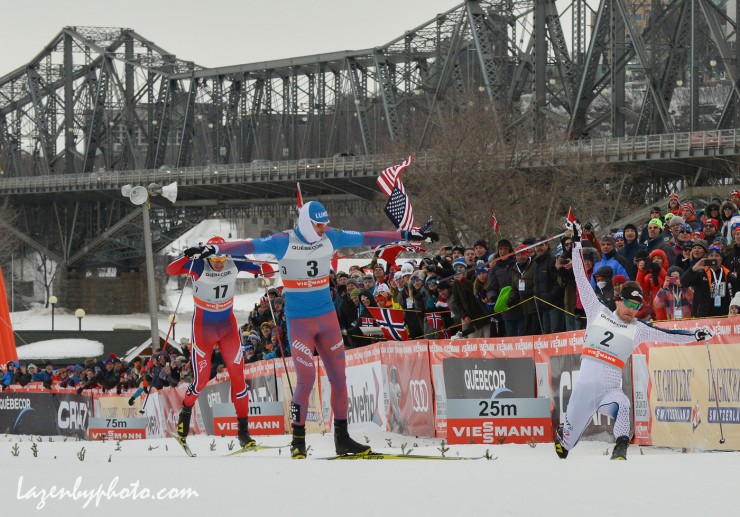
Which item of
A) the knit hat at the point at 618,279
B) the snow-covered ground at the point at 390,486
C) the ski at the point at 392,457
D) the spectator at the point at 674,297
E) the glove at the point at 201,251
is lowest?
Answer: the ski at the point at 392,457

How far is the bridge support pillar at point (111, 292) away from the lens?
336 feet

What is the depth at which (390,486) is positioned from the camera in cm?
867

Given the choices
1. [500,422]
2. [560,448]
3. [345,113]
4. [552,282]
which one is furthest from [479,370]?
[345,113]

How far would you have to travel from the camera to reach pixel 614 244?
15.5 meters

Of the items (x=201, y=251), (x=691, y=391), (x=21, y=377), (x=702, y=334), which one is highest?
(x=201, y=251)

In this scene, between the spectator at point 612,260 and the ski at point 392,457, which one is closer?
the ski at point 392,457

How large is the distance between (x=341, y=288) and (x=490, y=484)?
32.3 feet

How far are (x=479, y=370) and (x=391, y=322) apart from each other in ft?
11.8

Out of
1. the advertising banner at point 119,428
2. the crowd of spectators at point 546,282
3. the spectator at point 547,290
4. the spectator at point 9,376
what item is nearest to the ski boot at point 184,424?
the crowd of spectators at point 546,282

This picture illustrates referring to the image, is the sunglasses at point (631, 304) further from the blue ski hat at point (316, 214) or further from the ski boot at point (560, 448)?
the blue ski hat at point (316, 214)

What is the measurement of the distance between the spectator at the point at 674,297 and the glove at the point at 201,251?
4747 millimetres

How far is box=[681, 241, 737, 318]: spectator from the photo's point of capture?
44.1 ft

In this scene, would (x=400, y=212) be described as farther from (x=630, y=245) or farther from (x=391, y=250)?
(x=630, y=245)

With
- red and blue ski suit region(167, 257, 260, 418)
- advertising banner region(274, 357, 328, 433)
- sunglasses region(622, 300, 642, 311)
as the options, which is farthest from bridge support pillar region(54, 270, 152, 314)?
sunglasses region(622, 300, 642, 311)
